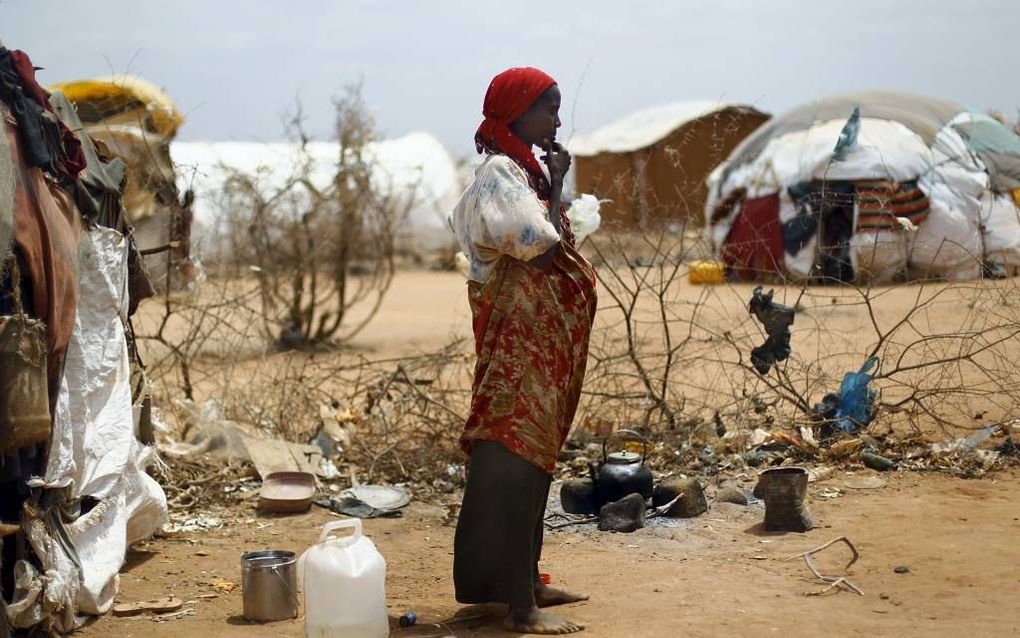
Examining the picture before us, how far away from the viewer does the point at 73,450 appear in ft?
12.4

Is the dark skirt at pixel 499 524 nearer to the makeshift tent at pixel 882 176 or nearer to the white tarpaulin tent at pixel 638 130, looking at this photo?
the makeshift tent at pixel 882 176

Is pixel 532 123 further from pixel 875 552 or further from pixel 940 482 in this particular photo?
pixel 940 482

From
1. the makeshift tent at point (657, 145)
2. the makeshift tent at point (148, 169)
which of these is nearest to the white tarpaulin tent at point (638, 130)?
the makeshift tent at point (657, 145)

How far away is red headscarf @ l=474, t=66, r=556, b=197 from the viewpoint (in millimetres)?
3312

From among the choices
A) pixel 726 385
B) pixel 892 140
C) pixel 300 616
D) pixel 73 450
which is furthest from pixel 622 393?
pixel 892 140

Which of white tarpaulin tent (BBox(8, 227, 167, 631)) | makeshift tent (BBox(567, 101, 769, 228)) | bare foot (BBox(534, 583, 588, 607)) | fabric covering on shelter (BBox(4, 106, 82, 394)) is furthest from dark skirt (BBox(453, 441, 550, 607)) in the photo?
makeshift tent (BBox(567, 101, 769, 228))

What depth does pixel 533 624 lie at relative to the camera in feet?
11.1

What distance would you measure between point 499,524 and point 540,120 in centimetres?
119

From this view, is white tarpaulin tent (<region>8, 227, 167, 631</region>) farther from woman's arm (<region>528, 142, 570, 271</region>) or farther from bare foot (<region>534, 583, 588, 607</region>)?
woman's arm (<region>528, 142, 570, 271</region>)

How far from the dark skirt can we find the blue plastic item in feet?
9.65

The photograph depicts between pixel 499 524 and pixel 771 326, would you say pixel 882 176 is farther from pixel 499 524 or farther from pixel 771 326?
pixel 499 524

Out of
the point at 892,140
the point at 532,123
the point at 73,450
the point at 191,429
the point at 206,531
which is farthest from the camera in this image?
the point at 892,140

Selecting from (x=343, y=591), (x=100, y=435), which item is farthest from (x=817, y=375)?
(x=100, y=435)

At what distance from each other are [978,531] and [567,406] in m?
2.01
